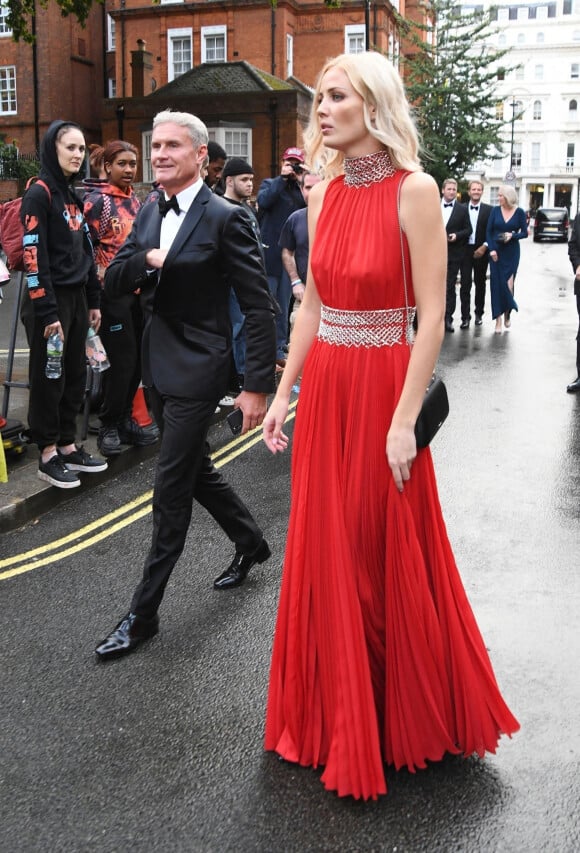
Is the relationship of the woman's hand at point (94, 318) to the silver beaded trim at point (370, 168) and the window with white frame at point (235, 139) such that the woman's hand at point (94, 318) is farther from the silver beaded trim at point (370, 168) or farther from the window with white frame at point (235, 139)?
the window with white frame at point (235, 139)

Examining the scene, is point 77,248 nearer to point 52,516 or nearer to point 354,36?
point 52,516

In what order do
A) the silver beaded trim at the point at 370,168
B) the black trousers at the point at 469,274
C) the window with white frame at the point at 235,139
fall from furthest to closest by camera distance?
the window with white frame at the point at 235,139 < the black trousers at the point at 469,274 < the silver beaded trim at the point at 370,168

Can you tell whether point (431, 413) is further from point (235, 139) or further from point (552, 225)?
point (552, 225)

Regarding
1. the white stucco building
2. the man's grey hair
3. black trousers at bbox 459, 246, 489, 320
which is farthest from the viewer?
the white stucco building

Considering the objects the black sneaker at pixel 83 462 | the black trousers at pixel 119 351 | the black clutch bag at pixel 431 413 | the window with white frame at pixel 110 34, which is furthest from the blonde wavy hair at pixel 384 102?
the window with white frame at pixel 110 34

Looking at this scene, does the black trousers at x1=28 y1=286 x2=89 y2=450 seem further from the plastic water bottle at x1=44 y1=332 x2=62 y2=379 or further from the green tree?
the green tree

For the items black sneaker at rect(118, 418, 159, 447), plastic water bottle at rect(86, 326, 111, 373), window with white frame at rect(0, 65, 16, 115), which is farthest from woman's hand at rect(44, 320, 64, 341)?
window with white frame at rect(0, 65, 16, 115)

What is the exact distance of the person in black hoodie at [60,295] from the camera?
5.83 metres

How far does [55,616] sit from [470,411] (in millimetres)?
5457

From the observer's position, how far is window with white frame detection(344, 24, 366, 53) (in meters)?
40.4

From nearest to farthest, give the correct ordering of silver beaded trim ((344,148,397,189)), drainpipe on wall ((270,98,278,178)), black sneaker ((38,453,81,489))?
silver beaded trim ((344,148,397,189))
black sneaker ((38,453,81,489))
drainpipe on wall ((270,98,278,178))

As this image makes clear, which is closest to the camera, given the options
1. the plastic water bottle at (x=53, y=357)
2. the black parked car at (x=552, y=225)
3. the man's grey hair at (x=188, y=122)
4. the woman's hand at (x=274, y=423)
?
the woman's hand at (x=274, y=423)

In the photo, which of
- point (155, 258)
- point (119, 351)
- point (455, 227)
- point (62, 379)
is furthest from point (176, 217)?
point (455, 227)

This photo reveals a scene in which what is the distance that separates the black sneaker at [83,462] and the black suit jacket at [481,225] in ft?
31.7
